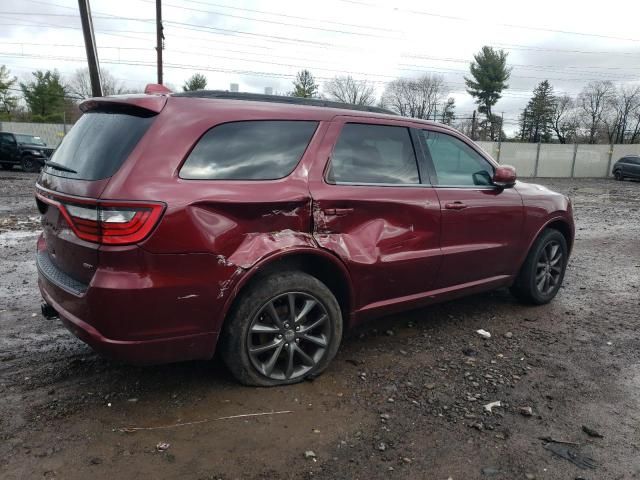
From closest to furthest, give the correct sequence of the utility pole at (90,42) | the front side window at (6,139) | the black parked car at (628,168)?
the utility pole at (90,42) < the front side window at (6,139) < the black parked car at (628,168)

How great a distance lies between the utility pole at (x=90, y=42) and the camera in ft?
54.4

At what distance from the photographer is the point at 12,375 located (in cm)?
328

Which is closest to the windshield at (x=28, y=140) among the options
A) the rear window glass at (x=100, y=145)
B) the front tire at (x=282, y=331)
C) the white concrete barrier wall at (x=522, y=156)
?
the rear window glass at (x=100, y=145)

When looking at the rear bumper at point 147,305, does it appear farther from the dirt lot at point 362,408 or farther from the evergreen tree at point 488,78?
the evergreen tree at point 488,78

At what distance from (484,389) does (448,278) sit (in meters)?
1.00

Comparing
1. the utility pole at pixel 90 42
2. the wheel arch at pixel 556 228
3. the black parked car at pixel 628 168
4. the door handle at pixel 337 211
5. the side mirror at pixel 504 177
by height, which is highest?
the utility pole at pixel 90 42

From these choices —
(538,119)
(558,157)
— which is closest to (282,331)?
(558,157)

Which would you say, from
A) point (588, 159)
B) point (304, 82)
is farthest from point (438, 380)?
point (304, 82)

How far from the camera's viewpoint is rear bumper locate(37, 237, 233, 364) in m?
2.52

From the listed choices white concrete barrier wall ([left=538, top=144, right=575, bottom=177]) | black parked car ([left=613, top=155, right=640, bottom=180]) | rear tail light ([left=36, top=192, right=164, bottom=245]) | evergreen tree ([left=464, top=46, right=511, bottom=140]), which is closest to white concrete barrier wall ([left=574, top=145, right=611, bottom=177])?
white concrete barrier wall ([left=538, top=144, right=575, bottom=177])

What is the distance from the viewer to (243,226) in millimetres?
2826

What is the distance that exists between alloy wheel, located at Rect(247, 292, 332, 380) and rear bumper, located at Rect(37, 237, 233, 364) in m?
0.31

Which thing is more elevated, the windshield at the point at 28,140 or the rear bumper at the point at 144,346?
the windshield at the point at 28,140

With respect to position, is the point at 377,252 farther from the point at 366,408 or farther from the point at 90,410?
the point at 90,410
